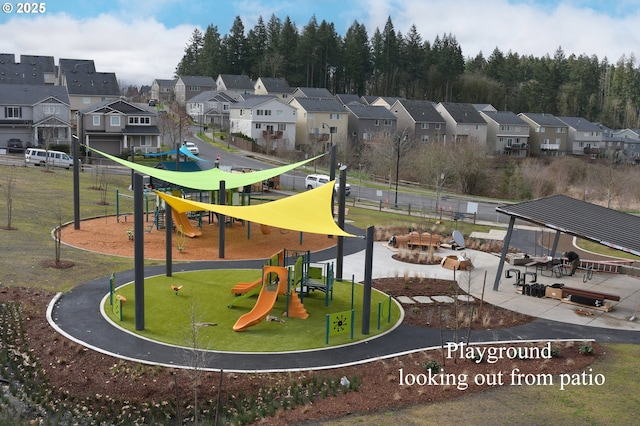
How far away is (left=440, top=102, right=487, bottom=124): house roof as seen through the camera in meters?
84.4

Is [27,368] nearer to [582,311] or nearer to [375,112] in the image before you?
[582,311]

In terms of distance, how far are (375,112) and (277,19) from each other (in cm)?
4276

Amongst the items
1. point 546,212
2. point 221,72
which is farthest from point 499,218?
point 221,72

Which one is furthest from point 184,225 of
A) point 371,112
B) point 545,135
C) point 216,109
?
point 545,135

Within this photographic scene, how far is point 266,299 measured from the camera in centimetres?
1720

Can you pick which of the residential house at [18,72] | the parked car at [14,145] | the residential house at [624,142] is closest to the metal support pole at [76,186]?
the parked car at [14,145]

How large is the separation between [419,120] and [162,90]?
191 feet

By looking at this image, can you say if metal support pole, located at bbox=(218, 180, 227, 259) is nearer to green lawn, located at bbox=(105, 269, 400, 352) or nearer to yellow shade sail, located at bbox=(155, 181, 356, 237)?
green lawn, located at bbox=(105, 269, 400, 352)

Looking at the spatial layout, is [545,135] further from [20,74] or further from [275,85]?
[20,74]

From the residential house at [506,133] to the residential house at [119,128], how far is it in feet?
→ 164

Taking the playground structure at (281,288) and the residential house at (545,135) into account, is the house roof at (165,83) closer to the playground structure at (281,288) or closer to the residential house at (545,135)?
the residential house at (545,135)

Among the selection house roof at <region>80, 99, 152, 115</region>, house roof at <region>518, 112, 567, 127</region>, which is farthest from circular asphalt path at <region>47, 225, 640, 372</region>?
house roof at <region>518, 112, 567, 127</region>

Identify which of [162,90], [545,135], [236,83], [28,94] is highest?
[236,83]

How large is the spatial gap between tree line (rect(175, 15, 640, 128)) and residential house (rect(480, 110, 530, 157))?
75.1ft
